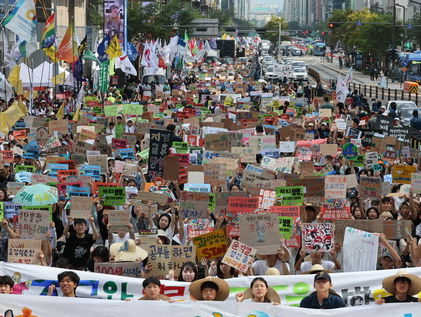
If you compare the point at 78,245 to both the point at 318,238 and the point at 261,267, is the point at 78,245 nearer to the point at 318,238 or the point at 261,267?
the point at 261,267

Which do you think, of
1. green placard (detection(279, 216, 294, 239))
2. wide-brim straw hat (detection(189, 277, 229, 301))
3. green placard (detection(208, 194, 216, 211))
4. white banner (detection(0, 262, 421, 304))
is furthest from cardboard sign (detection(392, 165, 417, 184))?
wide-brim straw hat (detection(189, 277, 229, 301))

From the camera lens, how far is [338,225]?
1095 centimetres

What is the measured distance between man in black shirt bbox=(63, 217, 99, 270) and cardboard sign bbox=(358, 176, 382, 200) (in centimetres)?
429

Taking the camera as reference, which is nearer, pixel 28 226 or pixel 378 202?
pixel 28 226

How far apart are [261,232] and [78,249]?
1.81 m

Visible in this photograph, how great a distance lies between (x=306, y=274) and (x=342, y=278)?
0.31 m

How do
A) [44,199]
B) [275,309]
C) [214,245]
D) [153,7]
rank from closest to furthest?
[275,309], [214,245], [44,199], [153,7]

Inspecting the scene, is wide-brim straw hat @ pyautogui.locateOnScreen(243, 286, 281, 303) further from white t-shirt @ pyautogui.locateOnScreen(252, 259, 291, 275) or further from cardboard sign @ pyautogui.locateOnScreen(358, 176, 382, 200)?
Result: cardboard sign @ pyautogui.locateOnScreen(358, 176, 382, 200)

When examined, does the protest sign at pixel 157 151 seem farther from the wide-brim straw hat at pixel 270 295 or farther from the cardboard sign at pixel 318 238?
the wide-brim straw hat at pixel 270 295

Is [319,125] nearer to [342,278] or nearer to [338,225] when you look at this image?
[338,225]

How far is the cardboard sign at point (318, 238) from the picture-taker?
10633 mm

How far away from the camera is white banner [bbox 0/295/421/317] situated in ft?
26.5

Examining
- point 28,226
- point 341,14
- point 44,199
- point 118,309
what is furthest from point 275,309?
point 341,14

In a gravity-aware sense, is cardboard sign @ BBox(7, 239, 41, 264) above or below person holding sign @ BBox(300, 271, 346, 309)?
below
